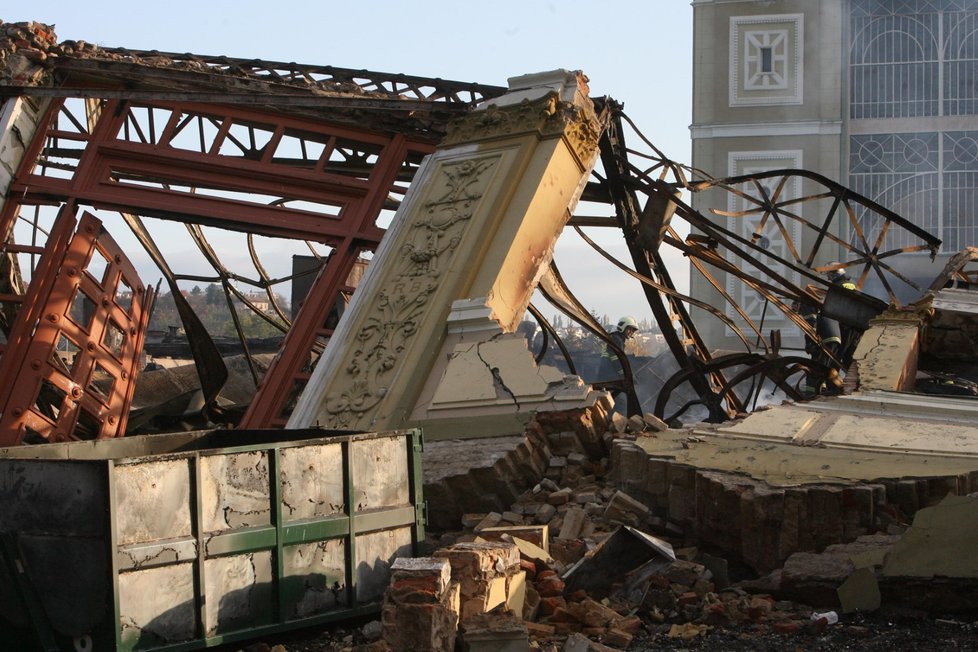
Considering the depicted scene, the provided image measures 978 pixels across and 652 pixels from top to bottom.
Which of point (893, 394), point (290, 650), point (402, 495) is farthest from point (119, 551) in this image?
point (893, 394)

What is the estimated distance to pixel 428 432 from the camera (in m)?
10.6

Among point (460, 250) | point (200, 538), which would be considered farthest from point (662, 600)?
point (460, 250)

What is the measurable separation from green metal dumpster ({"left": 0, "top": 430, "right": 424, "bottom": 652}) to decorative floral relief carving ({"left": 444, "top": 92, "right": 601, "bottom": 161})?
18.6 ft

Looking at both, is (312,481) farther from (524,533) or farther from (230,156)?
(230,156)

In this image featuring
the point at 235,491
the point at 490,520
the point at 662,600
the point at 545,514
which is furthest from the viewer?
the point at 545,514

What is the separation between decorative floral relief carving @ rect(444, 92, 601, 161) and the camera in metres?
12.1

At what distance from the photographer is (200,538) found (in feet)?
19.6

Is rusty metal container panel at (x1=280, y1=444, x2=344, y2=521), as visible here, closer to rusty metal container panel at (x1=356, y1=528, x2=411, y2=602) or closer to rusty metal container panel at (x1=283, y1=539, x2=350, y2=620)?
rusty metal container panel at (x1=283, y1=539, x2=350, y2=620)

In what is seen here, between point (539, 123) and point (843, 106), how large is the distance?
2509 cm

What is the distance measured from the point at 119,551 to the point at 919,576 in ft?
13.2

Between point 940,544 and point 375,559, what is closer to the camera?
point 940,544

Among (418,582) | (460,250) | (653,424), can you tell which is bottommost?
(418,582)

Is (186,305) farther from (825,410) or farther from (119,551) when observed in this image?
(119,551)

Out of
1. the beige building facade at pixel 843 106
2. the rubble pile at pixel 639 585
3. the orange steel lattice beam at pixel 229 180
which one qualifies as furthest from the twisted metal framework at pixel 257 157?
the beige building facade at pixel 843 106
